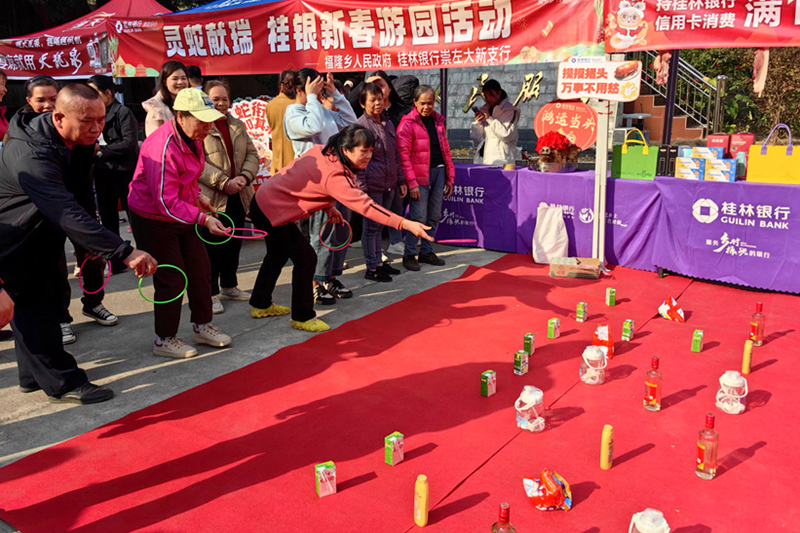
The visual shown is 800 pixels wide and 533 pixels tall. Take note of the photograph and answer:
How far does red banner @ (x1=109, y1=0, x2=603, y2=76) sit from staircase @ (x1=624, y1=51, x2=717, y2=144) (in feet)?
24.6

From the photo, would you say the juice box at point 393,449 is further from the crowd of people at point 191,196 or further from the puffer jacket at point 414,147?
the puffer jacket at point 414,147

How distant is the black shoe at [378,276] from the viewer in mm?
6874

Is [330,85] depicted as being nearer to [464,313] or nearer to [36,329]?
[464,313]

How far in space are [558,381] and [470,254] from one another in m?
3.66

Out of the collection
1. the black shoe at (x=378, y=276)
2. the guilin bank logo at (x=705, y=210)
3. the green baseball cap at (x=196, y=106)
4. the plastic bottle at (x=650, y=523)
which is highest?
the green baseball cap at (x=196, y=106)

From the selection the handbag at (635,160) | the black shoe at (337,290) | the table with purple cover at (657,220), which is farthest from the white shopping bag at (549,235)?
the black shoe at (337,290)

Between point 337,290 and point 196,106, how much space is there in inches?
99.0

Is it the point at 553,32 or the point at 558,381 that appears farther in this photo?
the point at 553,32

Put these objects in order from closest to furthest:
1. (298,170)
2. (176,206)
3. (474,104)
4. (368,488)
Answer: (368,488) → (176,206) → (298,170) → (474,104)

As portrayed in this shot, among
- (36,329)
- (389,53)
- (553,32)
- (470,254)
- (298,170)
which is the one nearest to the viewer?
(36,329)

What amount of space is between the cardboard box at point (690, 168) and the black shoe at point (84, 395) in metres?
5.48

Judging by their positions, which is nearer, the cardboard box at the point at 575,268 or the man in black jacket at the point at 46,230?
the man in black jacket at the point at 46,230

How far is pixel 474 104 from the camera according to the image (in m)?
14.8

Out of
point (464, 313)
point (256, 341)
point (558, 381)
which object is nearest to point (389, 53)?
point (464, 313)
